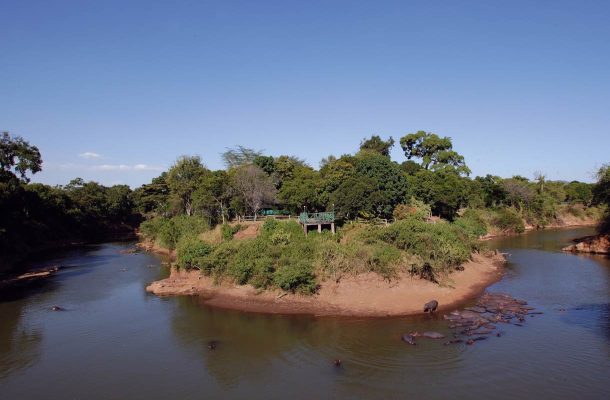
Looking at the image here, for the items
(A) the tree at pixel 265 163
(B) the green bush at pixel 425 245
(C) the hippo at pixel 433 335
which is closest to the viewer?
(C) the hippo at pixel 433 335

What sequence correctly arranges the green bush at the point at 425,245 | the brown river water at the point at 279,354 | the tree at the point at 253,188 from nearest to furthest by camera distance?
the brown river water at the point at 279,354 → the green bush at the point at 425,245 → the tree at the point at 253,188

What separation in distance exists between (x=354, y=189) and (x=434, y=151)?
3783cm

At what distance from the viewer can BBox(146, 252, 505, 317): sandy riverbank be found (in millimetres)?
30312

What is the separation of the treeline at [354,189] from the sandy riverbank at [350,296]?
1183 centimetres

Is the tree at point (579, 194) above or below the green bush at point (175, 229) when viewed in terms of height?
above

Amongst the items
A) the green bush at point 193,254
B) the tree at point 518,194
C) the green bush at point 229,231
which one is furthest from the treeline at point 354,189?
the green bush at point 193,254

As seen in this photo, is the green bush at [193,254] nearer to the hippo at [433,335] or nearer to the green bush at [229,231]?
the green bush at [229,231]

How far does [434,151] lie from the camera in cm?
7619

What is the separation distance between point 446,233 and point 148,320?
27376mm

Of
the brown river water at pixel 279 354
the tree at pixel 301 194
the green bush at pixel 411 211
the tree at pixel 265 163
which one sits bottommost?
the brown river water at pixel 279 354

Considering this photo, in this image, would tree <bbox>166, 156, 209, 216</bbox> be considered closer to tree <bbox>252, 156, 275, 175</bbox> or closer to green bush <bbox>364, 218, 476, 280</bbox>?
tree <bbox>252, 156, 275, 175</bbox>

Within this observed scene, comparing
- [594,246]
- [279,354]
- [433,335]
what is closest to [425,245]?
[433,335]

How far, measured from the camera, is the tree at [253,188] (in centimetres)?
4878

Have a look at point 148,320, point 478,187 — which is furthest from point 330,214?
point 478,187
